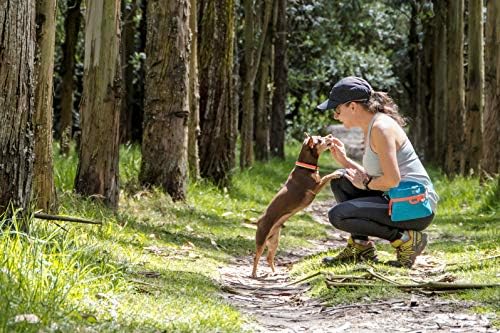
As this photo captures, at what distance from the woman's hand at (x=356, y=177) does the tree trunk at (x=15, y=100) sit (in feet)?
9.79

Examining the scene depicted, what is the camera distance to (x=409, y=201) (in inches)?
296

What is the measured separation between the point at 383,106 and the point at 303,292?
5.80 feet

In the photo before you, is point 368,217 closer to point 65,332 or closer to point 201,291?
point 201,291

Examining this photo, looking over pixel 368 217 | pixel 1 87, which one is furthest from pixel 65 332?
pixel 368 217

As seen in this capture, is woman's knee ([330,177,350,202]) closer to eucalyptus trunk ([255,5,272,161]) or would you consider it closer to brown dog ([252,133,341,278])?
brown dog ([252,133,341,278])

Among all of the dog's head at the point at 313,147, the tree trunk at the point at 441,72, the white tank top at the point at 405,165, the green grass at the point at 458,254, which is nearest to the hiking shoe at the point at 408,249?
the green grass at the point at 458,254

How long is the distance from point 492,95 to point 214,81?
4728mm

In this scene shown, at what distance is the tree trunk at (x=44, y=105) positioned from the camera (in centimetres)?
791

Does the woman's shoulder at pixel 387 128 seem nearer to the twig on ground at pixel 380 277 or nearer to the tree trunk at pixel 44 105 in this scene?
the twig on ground at pixel 380 277

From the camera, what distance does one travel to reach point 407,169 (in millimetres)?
7590

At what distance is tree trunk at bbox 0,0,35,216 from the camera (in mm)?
5648

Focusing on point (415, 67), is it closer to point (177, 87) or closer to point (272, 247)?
point (177, 87)

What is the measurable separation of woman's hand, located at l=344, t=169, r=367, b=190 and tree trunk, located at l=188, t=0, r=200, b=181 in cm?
536

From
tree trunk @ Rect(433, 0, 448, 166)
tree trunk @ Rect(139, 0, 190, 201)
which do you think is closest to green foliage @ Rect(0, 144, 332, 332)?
tree trunk @ Rect(139, 0, 190, 201)
